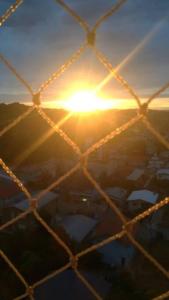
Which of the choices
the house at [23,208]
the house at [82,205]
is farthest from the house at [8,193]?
the house at [82,205]

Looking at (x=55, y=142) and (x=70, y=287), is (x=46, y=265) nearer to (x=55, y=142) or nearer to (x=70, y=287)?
(x=70, y=287)

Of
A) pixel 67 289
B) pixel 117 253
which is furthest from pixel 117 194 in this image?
pixel 67 289

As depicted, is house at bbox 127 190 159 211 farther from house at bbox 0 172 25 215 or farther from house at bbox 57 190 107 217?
house at bbox 0 172 25 215

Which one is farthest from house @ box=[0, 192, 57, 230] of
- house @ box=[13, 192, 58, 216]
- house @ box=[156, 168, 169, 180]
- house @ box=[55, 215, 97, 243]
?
house @ box=[156, 168, 169, 180]

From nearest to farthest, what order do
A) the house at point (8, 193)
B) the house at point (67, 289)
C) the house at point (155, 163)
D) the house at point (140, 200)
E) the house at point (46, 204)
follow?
1. the house at point (67, 289)
2. the house at point (46, 204)
3. the house at point (8, 193)
4. the house at point (140, 200)
5. the house at point (155, 163)

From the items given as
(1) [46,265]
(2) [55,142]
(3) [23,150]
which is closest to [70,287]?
(1) [46,265]

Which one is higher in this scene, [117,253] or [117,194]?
[117,194]

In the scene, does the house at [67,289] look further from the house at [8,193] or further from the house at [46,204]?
the house at [8,193]

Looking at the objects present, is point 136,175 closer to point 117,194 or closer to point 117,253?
point 117,194
